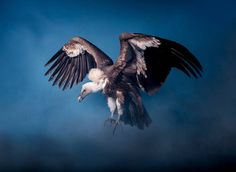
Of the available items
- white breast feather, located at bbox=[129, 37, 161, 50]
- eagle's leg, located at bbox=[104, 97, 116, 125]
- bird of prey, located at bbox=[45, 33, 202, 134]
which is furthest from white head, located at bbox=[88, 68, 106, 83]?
white breast feather, located at bbox=[129, 37, 161, 50]

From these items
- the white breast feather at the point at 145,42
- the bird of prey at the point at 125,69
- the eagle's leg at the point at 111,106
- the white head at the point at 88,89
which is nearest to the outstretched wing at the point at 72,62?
the bird of prey at the point at 125,69

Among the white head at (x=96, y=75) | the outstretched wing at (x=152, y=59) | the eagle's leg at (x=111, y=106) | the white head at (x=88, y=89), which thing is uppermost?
the outstretched wing at (x=152, y=59)

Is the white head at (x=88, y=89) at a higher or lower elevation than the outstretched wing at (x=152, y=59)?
lower

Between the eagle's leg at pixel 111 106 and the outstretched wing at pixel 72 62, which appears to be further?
the outstretched wing at pixel 72 62

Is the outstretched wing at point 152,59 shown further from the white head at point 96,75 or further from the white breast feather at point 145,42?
the white head at point 96,75

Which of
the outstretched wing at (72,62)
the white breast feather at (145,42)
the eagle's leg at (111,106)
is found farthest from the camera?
the outstretched wing at (72,62)

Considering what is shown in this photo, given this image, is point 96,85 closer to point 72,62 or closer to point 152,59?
point 72,62

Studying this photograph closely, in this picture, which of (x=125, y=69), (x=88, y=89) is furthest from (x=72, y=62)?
(x=125, y=69)

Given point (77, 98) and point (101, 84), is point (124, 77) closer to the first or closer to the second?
point (101, 84)

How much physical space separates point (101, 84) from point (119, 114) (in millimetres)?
264

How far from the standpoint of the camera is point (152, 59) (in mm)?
2689

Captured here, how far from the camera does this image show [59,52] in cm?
305

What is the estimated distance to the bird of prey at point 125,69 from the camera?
2635 mm

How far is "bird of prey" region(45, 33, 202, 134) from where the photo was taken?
8.64 feet
